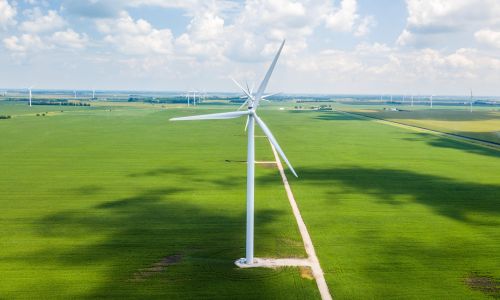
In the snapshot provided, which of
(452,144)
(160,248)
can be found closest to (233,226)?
(160,248)

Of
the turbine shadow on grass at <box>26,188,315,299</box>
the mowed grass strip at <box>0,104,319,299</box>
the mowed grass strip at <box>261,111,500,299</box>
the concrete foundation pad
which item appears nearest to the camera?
the turbine shadow on grass at <box>26,188,315,299</box>

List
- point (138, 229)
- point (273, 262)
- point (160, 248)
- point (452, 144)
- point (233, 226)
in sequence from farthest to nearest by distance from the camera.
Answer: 1. point (452, 144)
2. point (233, 226)
3. point (138, 229)
4. point (160, 248)
5. point (273, 262)

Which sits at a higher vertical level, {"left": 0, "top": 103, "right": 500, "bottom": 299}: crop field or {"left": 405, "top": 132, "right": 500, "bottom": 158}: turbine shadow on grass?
{"left": 405, "top": 132, "right": 500, "bottom": 158}: turbine shadow on grass

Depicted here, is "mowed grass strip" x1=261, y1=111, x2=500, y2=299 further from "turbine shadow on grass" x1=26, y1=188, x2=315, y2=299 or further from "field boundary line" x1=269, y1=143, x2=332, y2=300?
"turbine shadow on grass" x1=26, y1=188, x2=315, y2=299

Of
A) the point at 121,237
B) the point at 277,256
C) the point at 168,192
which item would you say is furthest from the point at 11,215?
the point at 277,256

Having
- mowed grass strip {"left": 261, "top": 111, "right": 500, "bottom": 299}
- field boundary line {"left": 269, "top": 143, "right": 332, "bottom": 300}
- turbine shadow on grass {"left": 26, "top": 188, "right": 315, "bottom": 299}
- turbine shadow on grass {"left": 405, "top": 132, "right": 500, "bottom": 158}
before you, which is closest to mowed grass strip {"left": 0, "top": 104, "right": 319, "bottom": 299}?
turbine shadow on grass {"left": 26, "top": 188, "right": 315, "bottom": 299}

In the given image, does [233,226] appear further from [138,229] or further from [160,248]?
[138,229]

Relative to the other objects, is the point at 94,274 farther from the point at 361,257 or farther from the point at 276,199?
the point at 276,199
